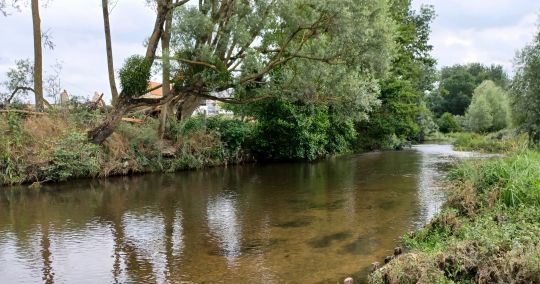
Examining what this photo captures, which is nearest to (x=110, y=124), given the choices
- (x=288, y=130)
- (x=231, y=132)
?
(x=231, y=132)

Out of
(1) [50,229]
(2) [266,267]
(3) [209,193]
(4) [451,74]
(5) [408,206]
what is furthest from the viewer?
(4) [451,74]

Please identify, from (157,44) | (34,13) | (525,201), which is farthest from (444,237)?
(34,13)

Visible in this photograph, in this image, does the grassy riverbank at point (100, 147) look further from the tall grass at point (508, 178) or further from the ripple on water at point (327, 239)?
the tall grass at point (508, 178)

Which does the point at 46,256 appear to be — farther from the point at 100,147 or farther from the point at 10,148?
the point at 100,147

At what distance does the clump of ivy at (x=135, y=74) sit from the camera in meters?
17.5

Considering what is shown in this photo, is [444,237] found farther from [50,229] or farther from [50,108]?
[50,108]

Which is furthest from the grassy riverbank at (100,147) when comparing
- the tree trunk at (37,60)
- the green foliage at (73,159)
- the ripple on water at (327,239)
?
the ripple on water at (327,239)

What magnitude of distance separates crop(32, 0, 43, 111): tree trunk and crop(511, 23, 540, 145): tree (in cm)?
2457

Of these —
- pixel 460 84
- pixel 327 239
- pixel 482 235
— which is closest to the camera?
pixel 482 235

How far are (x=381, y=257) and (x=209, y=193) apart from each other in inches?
325

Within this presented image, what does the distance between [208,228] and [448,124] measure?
61.9 meters

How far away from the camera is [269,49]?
19.7 metres

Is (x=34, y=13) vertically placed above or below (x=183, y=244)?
above

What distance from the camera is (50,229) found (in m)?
10.5
